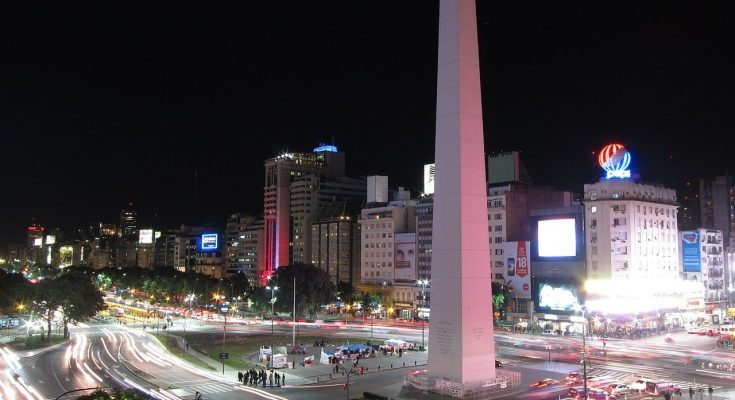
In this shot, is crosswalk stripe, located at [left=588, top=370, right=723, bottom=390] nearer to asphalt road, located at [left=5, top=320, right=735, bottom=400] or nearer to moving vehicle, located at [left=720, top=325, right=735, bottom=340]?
asphalt road, located at [left=5, top=320, right=735, bottom=400]

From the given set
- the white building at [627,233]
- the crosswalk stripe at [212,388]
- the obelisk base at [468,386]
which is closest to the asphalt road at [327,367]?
the crosswalk stripe at [212,388]

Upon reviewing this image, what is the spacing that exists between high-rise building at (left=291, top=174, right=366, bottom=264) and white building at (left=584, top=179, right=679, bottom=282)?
85.0 meters

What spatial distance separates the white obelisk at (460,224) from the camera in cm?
3900

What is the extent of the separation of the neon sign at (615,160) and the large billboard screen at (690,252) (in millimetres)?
17061

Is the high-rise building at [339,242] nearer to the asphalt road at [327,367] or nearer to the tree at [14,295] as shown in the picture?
the asphalt road at [327,367]

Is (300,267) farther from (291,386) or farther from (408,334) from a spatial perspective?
(291,386)

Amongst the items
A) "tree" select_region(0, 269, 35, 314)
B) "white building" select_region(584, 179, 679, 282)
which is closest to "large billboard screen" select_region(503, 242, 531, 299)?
"white building" select_region(584, 179, 679, 282)

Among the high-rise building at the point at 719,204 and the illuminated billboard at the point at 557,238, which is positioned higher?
the high-rise building at the point at 719,204

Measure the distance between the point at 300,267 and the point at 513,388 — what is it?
67259 millimetres

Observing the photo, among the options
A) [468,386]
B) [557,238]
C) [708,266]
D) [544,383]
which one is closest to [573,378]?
[544,383]

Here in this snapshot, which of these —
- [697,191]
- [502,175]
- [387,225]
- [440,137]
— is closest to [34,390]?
[440,137]

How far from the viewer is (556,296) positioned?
92500mm

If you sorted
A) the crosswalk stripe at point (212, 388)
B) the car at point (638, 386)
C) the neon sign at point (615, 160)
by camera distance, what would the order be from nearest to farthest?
the car at point (638, 386) < the crosswalk stripe at point (212, 388) < the neon sign at point (615, 160)

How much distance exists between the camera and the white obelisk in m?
39.0
